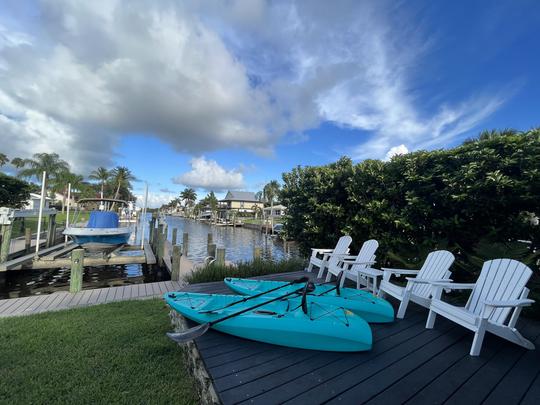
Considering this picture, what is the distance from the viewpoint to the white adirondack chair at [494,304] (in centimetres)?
234

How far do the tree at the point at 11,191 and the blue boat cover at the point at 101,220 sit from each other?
10.8m

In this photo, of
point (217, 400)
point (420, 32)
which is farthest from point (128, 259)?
point (420, 32)

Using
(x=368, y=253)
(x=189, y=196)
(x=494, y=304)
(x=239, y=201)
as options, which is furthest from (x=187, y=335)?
(x=189, y=196)

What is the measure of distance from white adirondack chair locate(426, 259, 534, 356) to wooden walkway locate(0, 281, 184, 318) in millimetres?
5414

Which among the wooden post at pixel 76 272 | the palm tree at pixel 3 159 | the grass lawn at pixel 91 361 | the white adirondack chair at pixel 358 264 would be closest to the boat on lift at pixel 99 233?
the wooden post at pixel 76 272

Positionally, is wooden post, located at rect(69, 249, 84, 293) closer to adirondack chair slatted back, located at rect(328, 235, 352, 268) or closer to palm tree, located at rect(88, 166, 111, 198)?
adirondack chair slatted back, located at rect(328, 235, 352, 268)

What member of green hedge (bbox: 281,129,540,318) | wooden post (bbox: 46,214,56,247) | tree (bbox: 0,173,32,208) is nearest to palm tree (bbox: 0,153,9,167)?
tree (bbox: 0,173,32,208)

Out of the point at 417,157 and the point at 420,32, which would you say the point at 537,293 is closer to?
the point at 417,157

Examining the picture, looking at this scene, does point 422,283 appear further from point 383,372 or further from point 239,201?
point 239,201

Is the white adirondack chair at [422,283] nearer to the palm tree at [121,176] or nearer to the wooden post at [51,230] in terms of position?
the wooden post at [51,230]

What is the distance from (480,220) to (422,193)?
0.99 metres

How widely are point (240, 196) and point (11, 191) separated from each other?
61176mm

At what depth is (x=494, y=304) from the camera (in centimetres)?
223

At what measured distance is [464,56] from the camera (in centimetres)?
669
